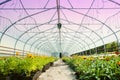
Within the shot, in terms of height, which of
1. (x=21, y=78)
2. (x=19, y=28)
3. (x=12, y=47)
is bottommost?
A: (x=21, y=78)

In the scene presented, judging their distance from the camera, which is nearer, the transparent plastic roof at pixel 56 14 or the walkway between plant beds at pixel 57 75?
the walkway between plant beds at pixel 57 75

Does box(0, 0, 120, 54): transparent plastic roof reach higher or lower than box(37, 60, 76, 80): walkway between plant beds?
higher

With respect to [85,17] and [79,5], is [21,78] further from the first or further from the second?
[85,17]

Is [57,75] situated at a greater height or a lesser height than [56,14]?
lesser

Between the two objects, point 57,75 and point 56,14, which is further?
point 56,14

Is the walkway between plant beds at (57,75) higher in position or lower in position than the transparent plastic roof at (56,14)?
lower

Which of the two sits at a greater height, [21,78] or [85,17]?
[85,17]

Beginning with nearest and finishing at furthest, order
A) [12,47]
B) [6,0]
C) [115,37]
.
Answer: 1. [6,0]
2. [115,37]
3. [12,47]

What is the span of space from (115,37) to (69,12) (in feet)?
15.1

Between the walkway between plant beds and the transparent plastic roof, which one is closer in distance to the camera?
the walkway between plant beds

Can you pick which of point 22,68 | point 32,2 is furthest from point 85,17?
point 22,68

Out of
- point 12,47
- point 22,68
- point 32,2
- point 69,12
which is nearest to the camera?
point 22,68

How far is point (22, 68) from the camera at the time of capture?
235 inches

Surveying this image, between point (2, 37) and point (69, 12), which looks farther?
point (2, 37)
